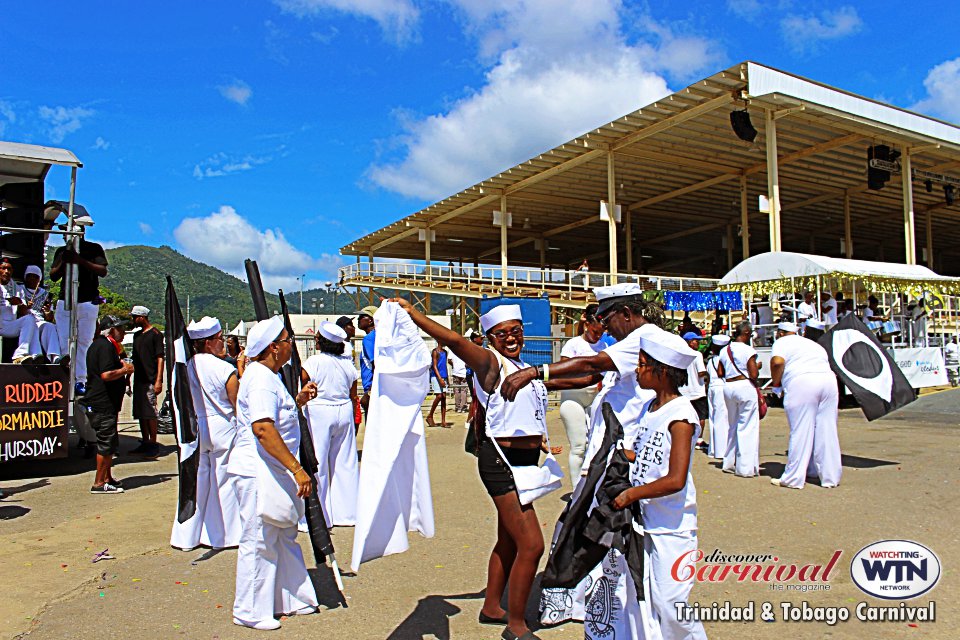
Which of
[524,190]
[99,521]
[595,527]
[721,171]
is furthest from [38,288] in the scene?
[721,171]

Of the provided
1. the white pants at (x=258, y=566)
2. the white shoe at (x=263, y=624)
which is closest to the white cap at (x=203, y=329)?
the white pants at (x=258, y=566)

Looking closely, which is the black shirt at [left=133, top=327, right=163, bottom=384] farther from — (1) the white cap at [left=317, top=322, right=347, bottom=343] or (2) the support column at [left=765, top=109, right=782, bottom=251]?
(2) the support column at [left=765, top=109, right=782, bottom=251]

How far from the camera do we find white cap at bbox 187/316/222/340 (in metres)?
5.75

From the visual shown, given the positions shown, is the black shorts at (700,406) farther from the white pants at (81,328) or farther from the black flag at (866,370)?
the white pants at (81,328)

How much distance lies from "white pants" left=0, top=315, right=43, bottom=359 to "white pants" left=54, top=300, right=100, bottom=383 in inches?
15.4

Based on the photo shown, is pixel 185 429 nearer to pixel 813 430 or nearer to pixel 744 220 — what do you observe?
pixel 813 430

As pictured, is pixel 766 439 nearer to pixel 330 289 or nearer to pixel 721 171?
pixel 721 171

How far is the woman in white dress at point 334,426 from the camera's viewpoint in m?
6.26

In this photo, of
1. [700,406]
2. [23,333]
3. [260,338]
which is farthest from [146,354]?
[700,406]

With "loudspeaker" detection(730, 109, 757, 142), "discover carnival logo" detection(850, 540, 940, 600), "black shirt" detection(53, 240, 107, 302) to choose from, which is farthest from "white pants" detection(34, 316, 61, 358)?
"loudspeaker" detection(730, 109, 757, 142)

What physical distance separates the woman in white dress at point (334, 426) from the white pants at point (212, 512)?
84 centimetres

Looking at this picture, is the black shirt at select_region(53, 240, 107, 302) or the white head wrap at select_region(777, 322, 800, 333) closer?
the white head wrap at select_region(777, 322, 800, 333)

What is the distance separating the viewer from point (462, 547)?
5.57 meters

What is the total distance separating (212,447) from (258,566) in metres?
1.69
